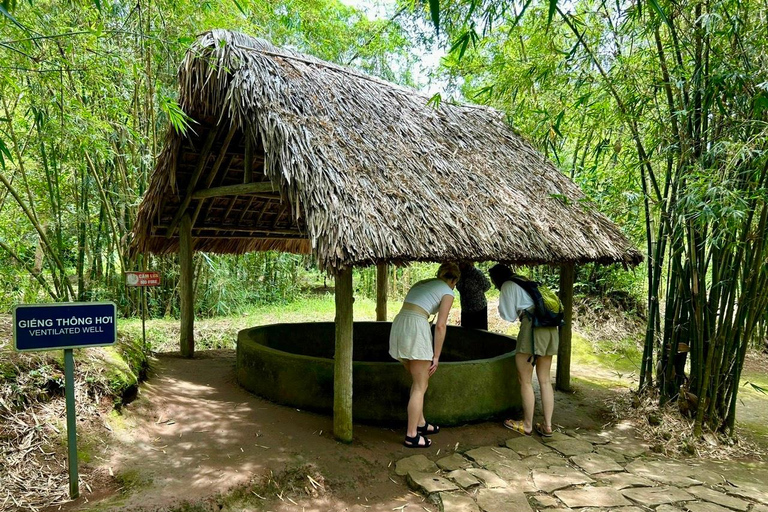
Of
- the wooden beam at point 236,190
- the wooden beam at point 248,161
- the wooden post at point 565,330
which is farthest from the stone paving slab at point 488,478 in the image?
the wooden beam at point 248,161

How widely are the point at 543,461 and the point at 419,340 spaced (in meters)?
1.33

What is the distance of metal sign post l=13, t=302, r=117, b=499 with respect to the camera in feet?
8.20

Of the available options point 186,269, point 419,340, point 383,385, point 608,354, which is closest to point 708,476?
point 419,340

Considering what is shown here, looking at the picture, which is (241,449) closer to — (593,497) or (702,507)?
(593,497)

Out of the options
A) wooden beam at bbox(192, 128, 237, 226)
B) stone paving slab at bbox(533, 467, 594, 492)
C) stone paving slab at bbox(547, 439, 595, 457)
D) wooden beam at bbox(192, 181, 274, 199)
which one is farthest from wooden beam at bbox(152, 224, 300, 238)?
stone paving slab at bbox(533, 467, 594, 492)

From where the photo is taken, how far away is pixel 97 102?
4598mm

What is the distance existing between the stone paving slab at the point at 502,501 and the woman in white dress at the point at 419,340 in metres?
0.71

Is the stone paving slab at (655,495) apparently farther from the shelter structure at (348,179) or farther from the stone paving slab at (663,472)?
the shelter structure at (348,179)

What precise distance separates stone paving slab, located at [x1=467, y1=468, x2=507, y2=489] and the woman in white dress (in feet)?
1.52

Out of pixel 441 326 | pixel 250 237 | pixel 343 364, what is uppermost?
pixel 250 237

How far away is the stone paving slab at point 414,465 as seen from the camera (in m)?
3.44

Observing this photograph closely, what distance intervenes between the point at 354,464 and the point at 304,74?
3.56 m

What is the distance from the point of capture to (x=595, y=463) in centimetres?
372

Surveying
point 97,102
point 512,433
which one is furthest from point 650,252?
point 97,102
